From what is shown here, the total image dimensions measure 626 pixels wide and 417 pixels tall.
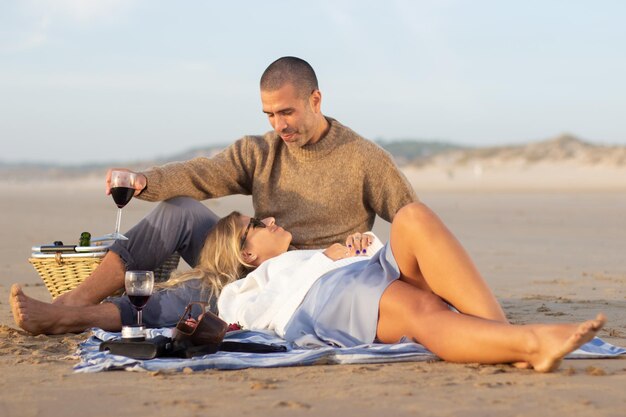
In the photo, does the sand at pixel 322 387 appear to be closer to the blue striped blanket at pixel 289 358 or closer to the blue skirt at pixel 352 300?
the blue striped blanket at pixel 289 358

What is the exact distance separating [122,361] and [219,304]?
112 centimetres

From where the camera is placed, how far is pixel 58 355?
4.83 m

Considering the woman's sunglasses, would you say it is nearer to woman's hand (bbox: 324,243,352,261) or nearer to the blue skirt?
woman's hand (bbox: 324,243,352,261)

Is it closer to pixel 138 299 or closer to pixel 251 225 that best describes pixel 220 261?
pixel 251 225

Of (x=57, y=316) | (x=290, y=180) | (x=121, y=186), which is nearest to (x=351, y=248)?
(x=290, y=180)

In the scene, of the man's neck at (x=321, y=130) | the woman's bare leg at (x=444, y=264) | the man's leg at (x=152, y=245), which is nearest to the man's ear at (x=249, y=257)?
the man's leg at (x=152, y=245)

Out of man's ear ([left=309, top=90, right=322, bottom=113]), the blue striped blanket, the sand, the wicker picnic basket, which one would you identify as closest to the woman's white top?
the blue striped blanket

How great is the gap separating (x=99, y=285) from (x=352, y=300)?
174cm

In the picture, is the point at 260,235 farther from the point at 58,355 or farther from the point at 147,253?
the point at 58,355

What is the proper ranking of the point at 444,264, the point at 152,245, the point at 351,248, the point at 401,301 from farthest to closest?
the point at 152,245 < the point at 351,248 < the point at 401,301 < the point at 444,264

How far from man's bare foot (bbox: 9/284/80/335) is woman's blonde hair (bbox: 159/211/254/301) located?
0.58 metres

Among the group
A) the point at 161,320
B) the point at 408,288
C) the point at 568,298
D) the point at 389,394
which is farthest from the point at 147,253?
the point at 568,298

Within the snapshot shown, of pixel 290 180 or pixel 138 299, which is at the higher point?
pixel 290 180

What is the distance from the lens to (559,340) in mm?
3877
